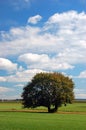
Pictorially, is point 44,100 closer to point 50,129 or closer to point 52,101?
point 52,101

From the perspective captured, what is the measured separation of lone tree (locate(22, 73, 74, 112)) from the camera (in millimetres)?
94100

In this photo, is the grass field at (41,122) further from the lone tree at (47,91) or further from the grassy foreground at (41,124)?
the lone tree at (47,91)

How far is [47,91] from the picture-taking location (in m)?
94.2

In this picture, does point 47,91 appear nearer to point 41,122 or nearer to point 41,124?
point 41,122

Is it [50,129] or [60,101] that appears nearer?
[50,129]

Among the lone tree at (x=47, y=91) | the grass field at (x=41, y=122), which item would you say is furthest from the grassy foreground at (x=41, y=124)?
the lone tree at (x=47, y=91)

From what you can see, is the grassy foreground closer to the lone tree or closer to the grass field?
the grass field

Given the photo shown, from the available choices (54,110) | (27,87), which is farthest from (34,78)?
(54,110)

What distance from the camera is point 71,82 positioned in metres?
98.6

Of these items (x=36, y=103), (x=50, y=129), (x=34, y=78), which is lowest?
(x=50, y=129)

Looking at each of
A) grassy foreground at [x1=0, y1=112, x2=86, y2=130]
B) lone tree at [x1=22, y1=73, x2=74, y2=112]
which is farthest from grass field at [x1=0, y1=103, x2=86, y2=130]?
lone tree at [x1=22, y1=73, x2=74, y2=112]

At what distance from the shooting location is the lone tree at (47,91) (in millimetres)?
94100

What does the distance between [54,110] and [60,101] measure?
294 centimetres

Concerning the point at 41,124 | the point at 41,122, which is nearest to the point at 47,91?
the point at 41,122
